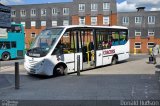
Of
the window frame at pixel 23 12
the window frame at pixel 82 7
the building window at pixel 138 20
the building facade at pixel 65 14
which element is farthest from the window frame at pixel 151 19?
the window frame at pixel 23 12

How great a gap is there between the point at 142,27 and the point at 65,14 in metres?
17.8

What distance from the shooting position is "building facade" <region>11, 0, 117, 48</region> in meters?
59.9

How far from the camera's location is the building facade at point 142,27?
58.1 m

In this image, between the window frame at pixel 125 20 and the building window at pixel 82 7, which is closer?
the window frame at pixel 125 20

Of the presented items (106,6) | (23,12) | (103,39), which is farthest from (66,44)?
(23,12)

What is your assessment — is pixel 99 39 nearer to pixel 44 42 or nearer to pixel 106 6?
pixel 44 42

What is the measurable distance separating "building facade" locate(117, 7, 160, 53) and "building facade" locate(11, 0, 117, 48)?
3109 mm

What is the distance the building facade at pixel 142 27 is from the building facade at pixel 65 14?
311cm

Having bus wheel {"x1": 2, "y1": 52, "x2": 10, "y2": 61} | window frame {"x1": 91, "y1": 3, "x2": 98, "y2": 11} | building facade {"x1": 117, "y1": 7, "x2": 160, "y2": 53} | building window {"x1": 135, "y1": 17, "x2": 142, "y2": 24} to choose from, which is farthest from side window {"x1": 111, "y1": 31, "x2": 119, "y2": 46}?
window frame {"x1": 91, "y1": 3, "x2": 98, "y2": 11}

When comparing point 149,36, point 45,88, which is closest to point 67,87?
point 45,88

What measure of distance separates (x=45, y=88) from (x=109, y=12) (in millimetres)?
50844

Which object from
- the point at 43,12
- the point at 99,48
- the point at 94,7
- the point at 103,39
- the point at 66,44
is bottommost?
the point at 99,48

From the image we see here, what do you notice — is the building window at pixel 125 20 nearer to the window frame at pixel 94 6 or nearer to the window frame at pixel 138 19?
the window frame at pixel 138 19

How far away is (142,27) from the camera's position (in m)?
59.2
